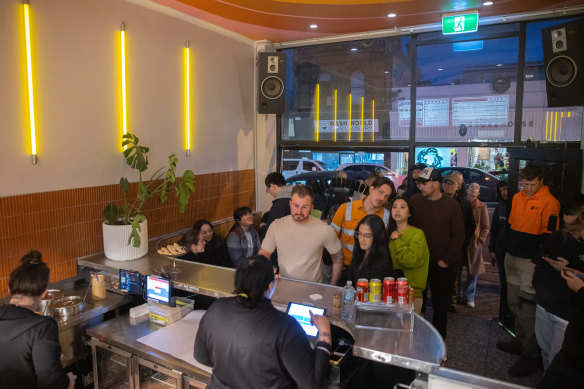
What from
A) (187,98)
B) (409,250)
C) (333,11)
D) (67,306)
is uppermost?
A: (333,11)

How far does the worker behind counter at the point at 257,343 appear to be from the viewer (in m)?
1.92

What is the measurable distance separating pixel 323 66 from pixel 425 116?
5.37 ft

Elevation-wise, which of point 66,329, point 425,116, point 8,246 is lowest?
point 66,329

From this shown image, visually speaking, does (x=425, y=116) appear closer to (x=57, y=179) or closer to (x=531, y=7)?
(x=531, y=7)

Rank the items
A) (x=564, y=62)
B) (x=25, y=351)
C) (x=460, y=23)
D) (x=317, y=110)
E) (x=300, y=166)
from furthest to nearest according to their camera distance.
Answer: (x=300, y=166) < (x=317, y=110) < (x=460, y=23) < (x=564, y=62) < (x=25, y=351)

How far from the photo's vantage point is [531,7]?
15.5 ft

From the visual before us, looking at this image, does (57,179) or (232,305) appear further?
(57,179)

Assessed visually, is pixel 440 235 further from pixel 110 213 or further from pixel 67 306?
pixel 67 306

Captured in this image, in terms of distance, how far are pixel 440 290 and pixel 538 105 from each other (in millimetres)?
2551

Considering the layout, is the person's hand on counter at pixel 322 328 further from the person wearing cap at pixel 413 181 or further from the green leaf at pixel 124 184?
the person wearing cap at pixel 413 181

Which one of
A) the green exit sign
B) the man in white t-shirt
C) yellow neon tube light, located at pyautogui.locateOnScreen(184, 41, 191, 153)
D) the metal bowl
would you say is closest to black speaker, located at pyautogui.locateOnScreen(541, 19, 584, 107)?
the green exit sign

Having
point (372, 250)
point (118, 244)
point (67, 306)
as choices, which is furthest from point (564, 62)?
point (67, 306)

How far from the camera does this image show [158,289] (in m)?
3.25

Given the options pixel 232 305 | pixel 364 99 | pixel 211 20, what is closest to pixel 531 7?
pixel 364 99
